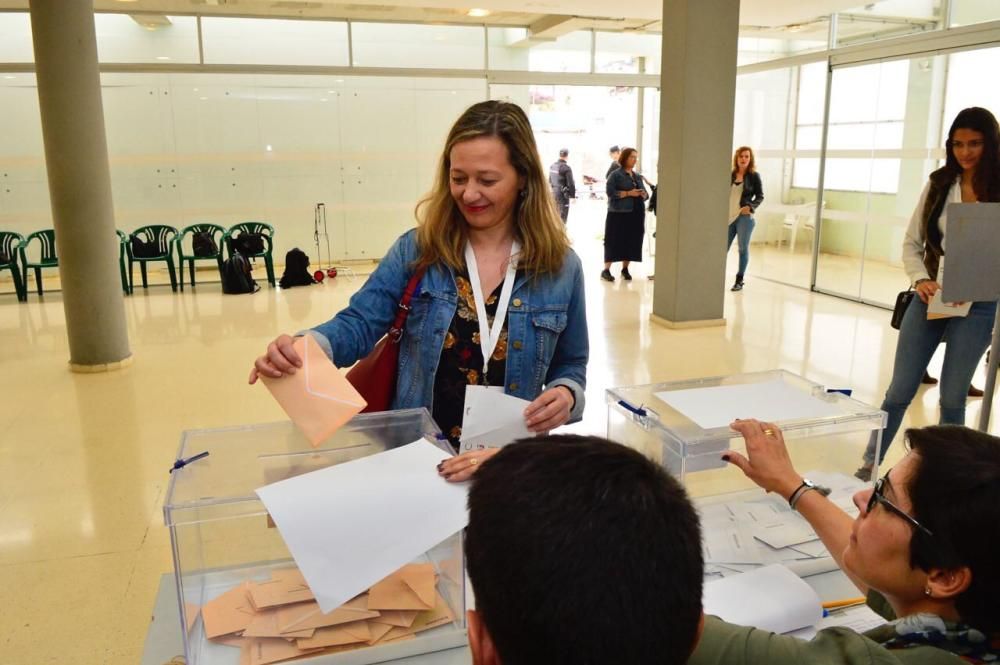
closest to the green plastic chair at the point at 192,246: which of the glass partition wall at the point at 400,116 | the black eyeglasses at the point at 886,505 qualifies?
the glass partition wall at the point at 400,116

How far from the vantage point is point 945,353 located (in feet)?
10.4

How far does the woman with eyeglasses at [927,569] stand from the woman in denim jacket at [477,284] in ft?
2.52

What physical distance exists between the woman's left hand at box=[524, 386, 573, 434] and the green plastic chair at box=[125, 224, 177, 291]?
8.39 m

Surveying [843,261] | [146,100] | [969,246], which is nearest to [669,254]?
[843,261]

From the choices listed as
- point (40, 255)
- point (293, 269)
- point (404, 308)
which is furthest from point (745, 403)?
point (40, 255)

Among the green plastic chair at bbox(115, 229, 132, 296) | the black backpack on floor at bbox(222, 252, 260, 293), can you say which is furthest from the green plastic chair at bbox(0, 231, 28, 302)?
the black backpack on floor at bbox(222, 252, 260, 293)

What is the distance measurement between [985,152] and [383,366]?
2.69 m

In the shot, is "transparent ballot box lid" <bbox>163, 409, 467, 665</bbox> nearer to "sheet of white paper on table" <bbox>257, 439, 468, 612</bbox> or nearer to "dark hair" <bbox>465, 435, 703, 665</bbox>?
"sheet of white paper on table" <bbox>257, 439, 468, 612</bbox>

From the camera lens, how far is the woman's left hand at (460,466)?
48.6 inches

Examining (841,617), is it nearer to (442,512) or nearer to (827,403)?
(827,403)

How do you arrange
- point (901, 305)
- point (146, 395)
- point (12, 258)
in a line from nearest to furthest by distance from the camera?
1. point (901, 305)
2. point (146, 395)
3. point (12, 258)

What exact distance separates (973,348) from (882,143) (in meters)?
5.42

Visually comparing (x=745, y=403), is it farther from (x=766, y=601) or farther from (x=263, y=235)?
(x=263, y=235)

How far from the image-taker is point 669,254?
22.9ft
